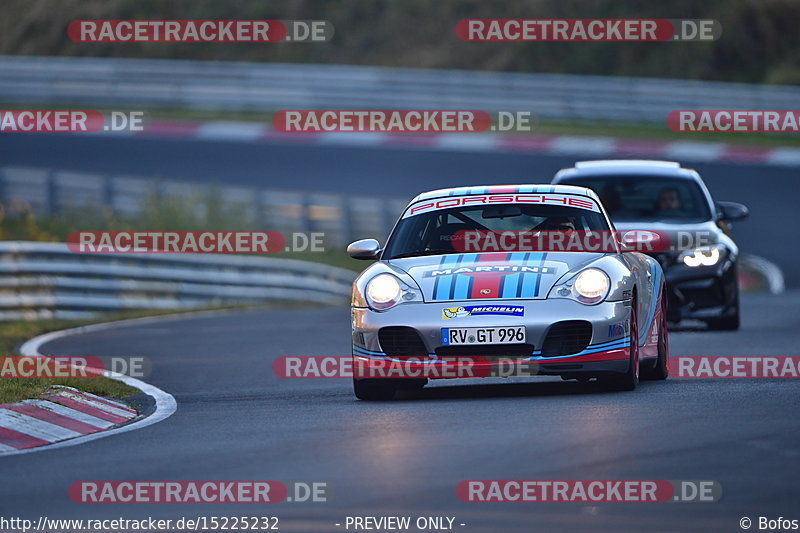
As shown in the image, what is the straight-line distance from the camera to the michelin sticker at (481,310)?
34.2 ft

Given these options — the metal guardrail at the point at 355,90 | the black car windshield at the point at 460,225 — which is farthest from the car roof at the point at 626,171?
the metal guardrail at the point at 355,90

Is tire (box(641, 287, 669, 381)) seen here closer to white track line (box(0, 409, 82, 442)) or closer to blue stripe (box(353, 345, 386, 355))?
blue stripe (box(353, 345, 386, 355))

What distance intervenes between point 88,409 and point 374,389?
1769 millimetres

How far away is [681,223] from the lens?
16.5 meters

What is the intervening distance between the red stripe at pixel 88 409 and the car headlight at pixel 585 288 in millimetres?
2731

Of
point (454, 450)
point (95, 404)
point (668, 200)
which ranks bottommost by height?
point (454, 450)

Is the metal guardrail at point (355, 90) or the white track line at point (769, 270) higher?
the metal guardrail at point (355, 90)

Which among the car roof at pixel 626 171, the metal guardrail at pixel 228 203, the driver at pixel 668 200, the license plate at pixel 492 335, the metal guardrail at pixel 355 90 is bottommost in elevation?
the license plate at pixel 492 335

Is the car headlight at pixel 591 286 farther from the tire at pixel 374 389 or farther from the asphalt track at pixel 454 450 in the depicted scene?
the tire at pixel 374 389

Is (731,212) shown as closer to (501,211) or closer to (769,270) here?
(501,211)

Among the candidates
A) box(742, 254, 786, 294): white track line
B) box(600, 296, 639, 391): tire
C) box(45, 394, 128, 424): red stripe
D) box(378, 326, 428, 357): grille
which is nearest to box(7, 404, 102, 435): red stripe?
box(45, 394, 128, 424): red stripe

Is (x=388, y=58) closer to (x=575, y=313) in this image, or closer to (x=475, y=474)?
(x=575, y=313)

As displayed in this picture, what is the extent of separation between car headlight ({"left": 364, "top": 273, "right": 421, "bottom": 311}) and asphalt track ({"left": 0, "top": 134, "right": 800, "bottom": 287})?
64.7ft

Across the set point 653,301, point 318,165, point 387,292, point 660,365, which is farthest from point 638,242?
point 318,165
